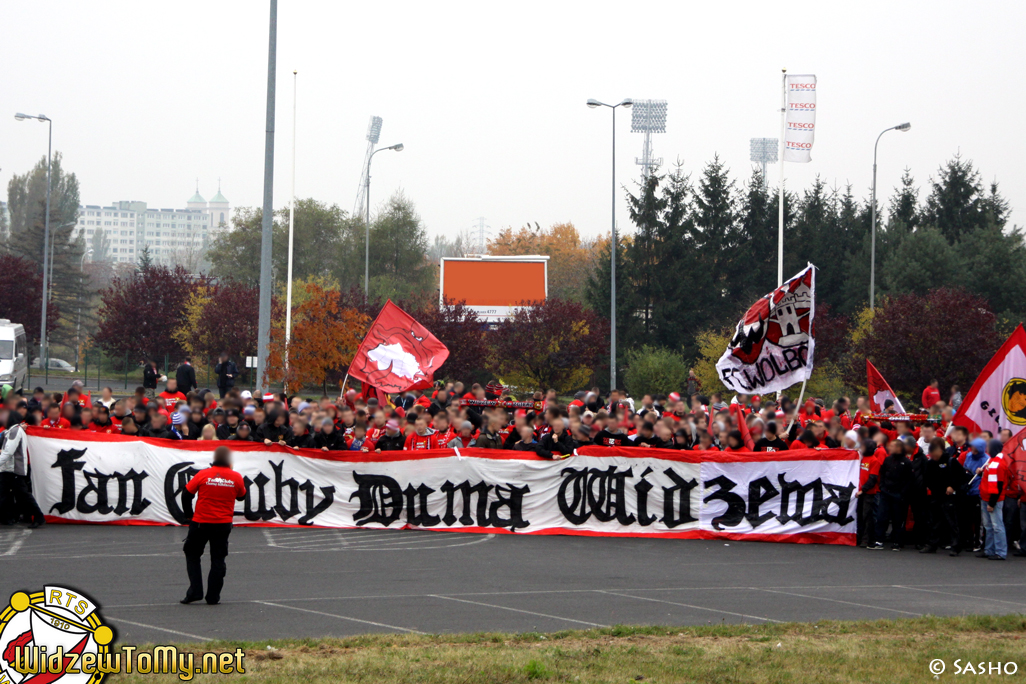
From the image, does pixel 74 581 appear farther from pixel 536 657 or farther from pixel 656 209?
pixel 656 209

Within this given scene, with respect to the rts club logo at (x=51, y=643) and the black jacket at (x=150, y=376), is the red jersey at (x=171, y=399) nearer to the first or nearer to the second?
the black jacket at (x=150, y=376)

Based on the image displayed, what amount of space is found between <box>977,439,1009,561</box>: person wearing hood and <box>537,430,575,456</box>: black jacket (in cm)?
573

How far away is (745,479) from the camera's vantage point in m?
15.0

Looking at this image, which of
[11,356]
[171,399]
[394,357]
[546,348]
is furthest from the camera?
[546,348]

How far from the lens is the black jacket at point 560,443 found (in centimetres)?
1533

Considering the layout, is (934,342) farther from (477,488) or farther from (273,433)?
(273,433)

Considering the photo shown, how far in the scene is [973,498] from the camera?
1394 centimetres

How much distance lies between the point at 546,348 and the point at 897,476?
2376 cm

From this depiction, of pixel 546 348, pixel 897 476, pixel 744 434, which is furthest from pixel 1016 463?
pixel 546 348

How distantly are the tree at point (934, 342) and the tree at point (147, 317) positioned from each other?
32.7 meters

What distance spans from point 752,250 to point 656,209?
648 cm

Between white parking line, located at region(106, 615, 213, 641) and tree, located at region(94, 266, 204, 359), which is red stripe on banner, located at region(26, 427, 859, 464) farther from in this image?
tree, located at region(94, 266, 204, 359)

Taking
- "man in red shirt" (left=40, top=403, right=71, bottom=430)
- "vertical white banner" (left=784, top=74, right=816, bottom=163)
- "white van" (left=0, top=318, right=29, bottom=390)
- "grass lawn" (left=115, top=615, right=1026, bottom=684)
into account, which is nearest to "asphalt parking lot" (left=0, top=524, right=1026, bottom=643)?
"grass lawn" (left=115, top=615, right=1026, bottom=684)

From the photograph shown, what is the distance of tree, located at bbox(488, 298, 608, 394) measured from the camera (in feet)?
123
